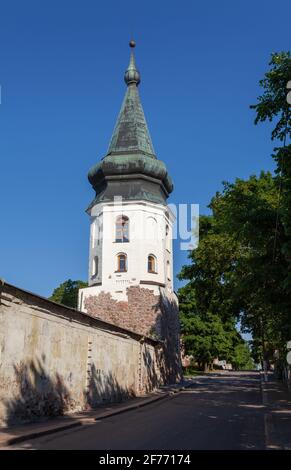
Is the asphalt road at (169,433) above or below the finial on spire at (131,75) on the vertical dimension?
below

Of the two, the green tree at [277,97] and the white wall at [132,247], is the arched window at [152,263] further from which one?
the green tree at [277,97]

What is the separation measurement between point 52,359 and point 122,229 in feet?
58.2

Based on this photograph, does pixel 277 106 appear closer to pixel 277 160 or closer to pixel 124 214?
pixel 277 160

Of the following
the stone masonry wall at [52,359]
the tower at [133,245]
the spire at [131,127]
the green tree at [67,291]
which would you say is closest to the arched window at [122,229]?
the tower at [133,245]

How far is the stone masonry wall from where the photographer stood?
1180 cm

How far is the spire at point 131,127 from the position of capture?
33812 millimetres

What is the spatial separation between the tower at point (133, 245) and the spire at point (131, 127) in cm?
9

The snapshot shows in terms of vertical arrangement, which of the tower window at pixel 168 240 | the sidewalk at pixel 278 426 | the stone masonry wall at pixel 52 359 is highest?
the tower window at pixel 168 240

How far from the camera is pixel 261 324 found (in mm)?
30062

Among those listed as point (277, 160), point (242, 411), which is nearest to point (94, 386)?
point (242, 411)

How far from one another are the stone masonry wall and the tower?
7655 millimetres

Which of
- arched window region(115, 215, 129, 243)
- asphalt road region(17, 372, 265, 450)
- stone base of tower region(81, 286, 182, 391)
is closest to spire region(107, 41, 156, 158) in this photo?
arched window region(115, 215, 129, 243)

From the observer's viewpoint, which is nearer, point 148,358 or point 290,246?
point 290,246
